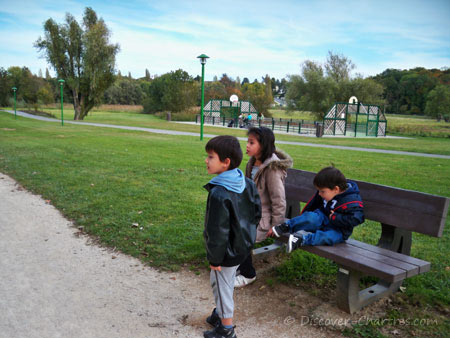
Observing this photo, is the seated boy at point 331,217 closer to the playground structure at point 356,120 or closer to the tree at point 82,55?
the playground structure at point 356,120

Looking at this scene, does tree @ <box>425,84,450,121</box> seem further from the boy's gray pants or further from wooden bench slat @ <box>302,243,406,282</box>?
the boy's gray pants

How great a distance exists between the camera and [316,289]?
11.8ft

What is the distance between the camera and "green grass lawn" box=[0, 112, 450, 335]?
3.98 meters

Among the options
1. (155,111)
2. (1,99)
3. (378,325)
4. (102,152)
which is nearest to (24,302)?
(378,325)

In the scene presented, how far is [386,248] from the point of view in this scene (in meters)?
3.49

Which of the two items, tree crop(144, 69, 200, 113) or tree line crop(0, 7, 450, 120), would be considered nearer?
tree line crop(0, 7, 450, 120)

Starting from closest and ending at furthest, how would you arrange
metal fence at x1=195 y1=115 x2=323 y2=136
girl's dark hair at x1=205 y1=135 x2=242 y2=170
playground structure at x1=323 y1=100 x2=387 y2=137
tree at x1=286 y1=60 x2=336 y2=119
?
girl's dark hair at x1=205 y1=135 x2=242 y2=170 → playground structure at x1=323 y1=100 x2=387 y2=137 → metal fence at x1=195 y1=115 x2=323 y2=136 → tree at x1=286 y1=60 x2=336 y2=119

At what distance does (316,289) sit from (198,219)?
2.32m

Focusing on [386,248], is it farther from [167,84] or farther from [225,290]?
[167,84]

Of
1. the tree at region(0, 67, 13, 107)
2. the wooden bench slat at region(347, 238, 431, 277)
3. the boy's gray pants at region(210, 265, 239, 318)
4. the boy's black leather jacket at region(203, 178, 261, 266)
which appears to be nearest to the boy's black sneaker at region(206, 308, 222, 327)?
the boy's gray pants at region(210, 265, 239, 318)

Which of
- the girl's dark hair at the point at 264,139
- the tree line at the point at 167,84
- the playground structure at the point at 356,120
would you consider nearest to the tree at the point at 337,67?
the tree line at the point at 167,84

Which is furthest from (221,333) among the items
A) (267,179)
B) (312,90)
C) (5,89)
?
(5,89)

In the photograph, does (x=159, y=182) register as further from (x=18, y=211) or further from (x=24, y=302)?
(x=24, y=302)

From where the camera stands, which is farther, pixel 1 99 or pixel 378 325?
pixel 1 99
